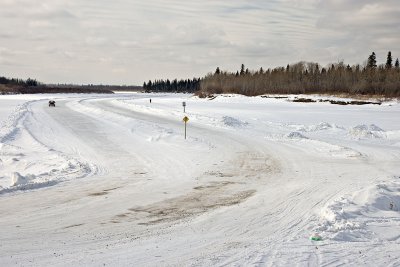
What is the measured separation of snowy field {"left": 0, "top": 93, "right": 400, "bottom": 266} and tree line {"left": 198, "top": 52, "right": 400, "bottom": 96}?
2289 inches

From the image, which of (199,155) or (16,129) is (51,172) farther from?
(16,129)

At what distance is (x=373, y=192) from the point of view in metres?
10.2

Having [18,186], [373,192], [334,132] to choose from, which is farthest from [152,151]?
[334,132]

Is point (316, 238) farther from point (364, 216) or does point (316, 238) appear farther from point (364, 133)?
point (364, 133)

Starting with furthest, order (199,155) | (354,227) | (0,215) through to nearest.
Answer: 1. (199,155)
2. (0,215)
3. (354,227)

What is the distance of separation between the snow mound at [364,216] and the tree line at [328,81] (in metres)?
61.7

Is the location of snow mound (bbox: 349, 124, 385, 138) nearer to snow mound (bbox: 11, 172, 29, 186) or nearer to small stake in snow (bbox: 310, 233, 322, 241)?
small stake in snow (bbox: 310, 233, 322, 241)

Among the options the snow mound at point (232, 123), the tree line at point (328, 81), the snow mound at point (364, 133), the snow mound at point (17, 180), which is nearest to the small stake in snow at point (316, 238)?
the snow mound at point (17, 180)

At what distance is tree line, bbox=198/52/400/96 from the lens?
73875 mm

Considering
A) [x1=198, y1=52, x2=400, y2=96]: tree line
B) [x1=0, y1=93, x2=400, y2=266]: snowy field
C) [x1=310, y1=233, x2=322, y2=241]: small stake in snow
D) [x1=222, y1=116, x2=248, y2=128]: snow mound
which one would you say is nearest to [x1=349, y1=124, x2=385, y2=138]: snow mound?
[x1=0, y1=93, x2=400, y2=266]: snowy field

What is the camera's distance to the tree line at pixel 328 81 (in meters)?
73.9

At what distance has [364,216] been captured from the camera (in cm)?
862

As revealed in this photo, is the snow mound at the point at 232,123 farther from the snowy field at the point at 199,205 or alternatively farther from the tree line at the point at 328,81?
the tree line at the point at 328,81

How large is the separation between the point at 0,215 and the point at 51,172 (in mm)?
4122
